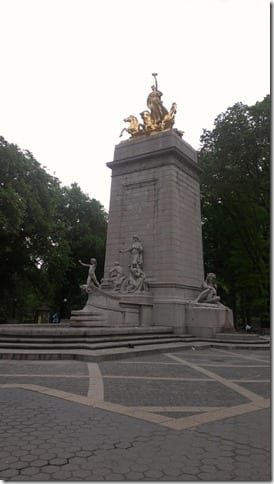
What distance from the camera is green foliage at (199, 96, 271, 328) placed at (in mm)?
25812

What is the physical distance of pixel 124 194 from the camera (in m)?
21.9

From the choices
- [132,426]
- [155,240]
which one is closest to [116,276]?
[155,240]

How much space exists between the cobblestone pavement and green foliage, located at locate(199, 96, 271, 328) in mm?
19427

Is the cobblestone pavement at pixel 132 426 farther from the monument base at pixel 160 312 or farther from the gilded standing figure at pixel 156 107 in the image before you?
the gilded standing figure at pixel 156 107

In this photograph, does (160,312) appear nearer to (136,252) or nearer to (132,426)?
(136,252)

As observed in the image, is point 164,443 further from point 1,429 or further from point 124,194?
point 124,194

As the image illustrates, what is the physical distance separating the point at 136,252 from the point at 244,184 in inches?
434

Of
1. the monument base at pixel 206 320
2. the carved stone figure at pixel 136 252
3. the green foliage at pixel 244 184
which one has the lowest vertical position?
the monument base at pixel 206 320

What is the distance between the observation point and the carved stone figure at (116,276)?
19.6 meters

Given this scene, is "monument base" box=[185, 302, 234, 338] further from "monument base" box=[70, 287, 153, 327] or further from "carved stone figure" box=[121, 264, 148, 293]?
"carved stone figure" box=[121, 264, 148, 293]

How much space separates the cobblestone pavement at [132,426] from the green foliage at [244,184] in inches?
765

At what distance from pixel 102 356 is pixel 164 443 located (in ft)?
21.2

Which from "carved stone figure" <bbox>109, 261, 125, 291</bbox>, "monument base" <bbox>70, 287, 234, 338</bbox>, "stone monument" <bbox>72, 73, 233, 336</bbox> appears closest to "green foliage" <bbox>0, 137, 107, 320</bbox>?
"stone monument" <bbox>72, 73, 233, 336</bbox>

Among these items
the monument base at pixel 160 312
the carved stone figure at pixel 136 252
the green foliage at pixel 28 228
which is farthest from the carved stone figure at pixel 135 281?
the green foliage at pixel 28 228
